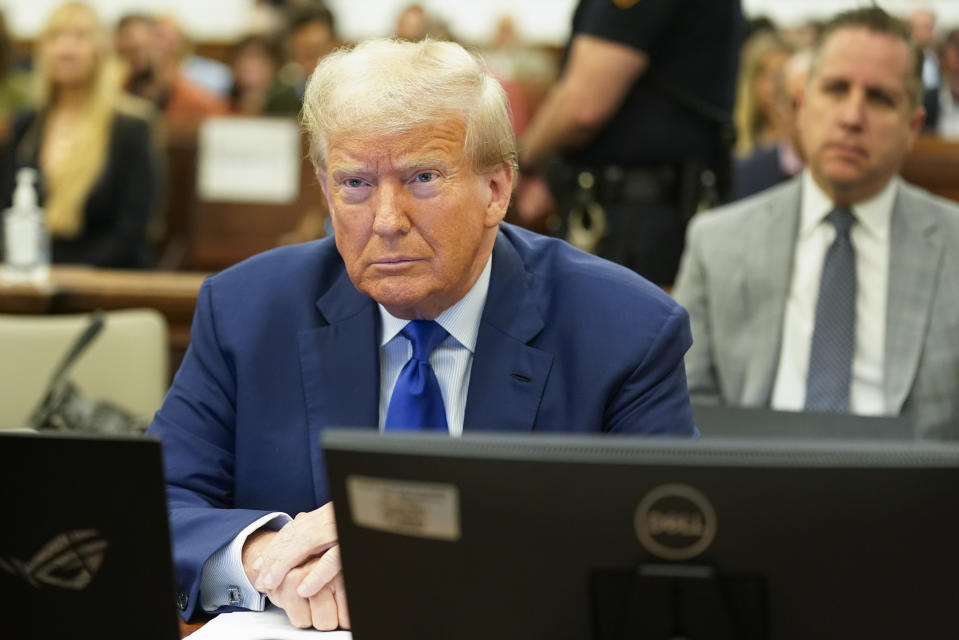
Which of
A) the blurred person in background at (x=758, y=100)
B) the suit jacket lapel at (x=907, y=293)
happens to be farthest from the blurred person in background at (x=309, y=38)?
the suit jacket lapel at (x=907, y=293)

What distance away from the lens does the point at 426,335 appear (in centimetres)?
Result: 188

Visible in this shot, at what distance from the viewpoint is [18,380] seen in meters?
2.95

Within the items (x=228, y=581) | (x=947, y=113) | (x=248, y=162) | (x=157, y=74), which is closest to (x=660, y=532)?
(x=228, y=581)

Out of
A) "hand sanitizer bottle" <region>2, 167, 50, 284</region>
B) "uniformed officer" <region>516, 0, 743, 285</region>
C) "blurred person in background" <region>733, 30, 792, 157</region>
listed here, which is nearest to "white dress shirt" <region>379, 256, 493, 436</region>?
"uniformed officer" <region>516, 0, 743, 285</region>

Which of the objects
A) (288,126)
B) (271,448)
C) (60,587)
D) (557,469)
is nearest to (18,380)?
(271,448)

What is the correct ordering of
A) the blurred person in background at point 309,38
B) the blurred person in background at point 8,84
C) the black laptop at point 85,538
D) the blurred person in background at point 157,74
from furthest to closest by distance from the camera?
the blurred person in background at point 157,74
the blurred person in background at point 309,38
the blurred person in background at point 8,84
the black laptop at point 85,538

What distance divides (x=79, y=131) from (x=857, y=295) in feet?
10.9

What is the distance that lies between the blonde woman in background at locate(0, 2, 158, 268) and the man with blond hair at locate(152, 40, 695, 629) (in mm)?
3299

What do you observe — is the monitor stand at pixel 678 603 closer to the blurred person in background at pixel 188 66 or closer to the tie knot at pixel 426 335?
the tie knot at pixel 426 335

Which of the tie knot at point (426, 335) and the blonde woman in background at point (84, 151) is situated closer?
the tie knot at point (426, 335)

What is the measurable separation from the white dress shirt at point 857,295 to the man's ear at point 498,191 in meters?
1.26

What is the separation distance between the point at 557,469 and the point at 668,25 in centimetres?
268

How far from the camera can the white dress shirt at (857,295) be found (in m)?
2.94

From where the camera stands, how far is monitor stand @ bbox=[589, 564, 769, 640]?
42.4 inches
